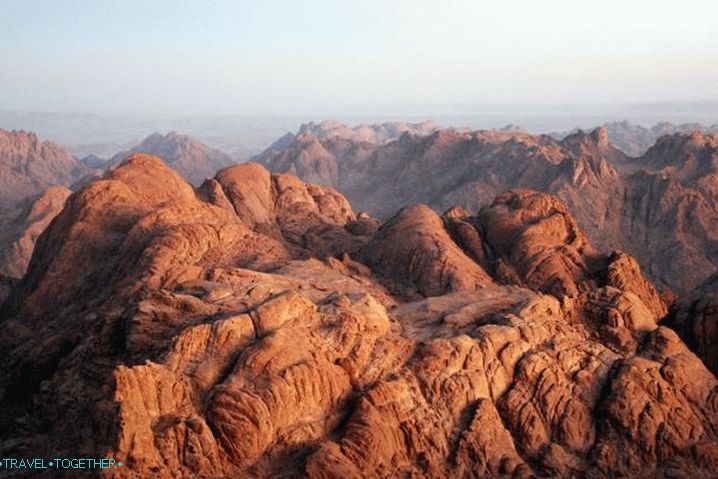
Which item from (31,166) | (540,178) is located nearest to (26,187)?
(31,166)

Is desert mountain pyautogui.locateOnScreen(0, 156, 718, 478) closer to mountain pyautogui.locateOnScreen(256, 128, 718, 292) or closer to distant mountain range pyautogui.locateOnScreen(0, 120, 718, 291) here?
mountain pyautogui.locateOnScreen(256, 128, 718, 292)

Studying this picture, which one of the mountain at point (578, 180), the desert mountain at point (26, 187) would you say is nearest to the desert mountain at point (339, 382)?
the mountain at point (578, 180)

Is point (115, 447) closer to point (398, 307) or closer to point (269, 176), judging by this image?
point (398, 307)

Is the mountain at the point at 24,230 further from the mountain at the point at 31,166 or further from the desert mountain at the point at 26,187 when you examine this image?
the mountain at the point at 31,166

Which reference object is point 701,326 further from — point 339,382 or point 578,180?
point 578,180

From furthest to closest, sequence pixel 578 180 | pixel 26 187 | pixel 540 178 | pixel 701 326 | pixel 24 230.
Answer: pixel 26 187 < pixel 540 178 < pixel 578 180 < pixel 24 230 < pixel 701 326

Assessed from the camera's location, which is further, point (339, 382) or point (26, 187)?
point (26, 187)

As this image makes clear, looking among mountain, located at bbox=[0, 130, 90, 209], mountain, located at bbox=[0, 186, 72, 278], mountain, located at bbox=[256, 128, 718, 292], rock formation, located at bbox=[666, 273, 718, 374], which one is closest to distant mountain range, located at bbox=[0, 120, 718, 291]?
mountain, located at bbox=[256, 128, 718, 292]
